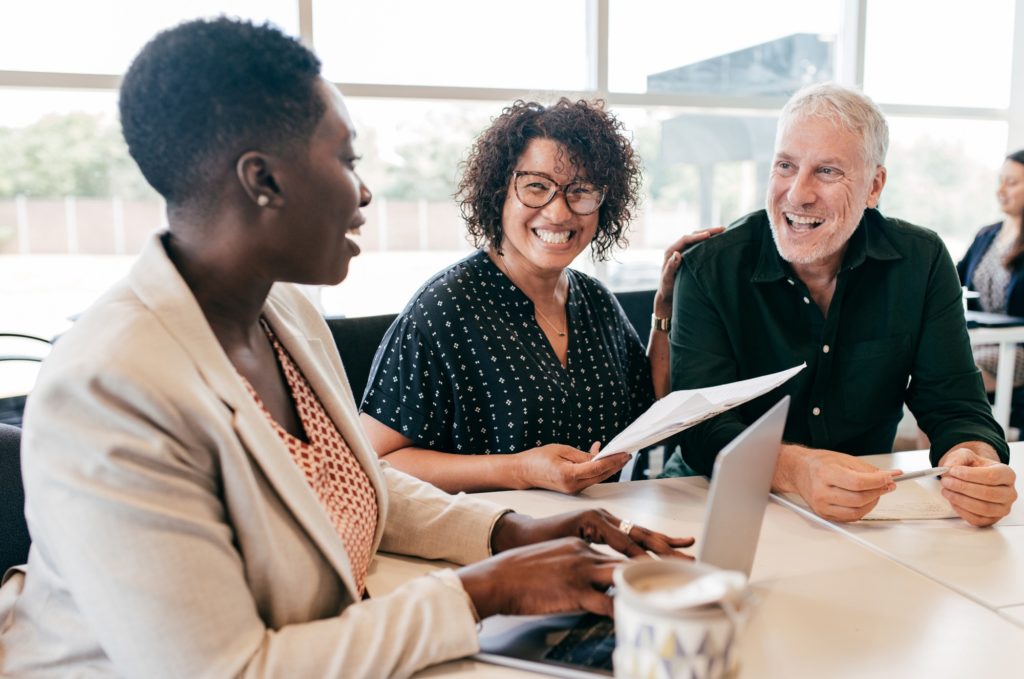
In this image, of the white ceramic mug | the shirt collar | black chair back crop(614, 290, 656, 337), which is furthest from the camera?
black chair back crop(614, 290, 656, 337)

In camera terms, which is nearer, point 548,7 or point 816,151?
point 816,151

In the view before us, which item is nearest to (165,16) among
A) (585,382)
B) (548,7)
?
(548,7)

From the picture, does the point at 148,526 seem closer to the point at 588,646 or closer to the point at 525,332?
the point at 588,646

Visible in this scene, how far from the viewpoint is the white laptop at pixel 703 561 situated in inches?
34.4

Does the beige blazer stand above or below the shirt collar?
below

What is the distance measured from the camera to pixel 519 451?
1.78m

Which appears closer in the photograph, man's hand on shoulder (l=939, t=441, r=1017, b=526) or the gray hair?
man's hand on shoulder (l=939, t=441, r=1017, b=526)

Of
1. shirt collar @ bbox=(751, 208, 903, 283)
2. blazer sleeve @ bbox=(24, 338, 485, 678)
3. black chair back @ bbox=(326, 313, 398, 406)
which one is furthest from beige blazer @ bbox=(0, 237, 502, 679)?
shirt collar @ bbox=(751, 208, 903, 283)

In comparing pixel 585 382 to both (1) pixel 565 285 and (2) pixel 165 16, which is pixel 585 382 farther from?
(2) pixel 165 16

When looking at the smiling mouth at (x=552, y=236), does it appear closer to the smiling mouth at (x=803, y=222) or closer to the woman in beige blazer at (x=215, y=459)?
the smiling mouth at (x=803, y=222)

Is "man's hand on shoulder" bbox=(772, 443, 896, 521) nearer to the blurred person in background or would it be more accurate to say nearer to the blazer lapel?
the blazer lapel

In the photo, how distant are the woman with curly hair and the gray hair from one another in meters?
0.36

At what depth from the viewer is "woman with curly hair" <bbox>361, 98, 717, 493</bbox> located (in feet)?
5.79

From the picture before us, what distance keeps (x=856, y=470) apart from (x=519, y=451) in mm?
665
